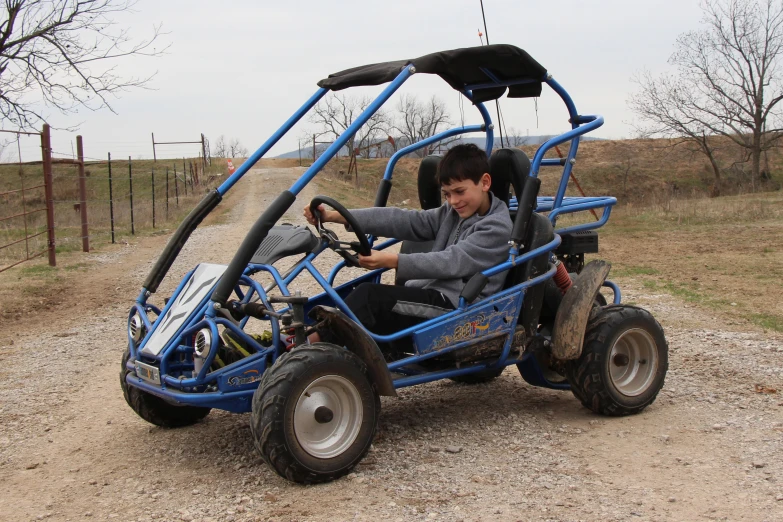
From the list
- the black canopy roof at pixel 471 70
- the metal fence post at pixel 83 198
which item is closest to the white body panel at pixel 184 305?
the black canopy roof at pixel 471 70

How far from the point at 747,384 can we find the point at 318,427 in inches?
129

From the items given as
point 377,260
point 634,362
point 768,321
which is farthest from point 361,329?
point 768,321

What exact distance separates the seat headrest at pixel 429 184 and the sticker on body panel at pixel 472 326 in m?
1.18

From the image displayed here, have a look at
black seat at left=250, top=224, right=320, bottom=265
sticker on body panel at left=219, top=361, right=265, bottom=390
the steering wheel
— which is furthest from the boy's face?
sticker on body panel at left=219, top=361, right=265, bottom=390

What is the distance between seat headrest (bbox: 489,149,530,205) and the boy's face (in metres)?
0.20

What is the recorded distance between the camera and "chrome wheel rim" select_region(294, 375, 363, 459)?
3831 millimetres

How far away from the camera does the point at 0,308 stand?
9.68 m

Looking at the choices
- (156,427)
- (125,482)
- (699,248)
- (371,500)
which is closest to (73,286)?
(156,427)

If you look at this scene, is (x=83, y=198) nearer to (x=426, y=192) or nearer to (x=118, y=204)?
(x=426, y=192)

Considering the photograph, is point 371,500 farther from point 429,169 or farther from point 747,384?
point 747,384

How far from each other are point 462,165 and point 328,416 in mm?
1728

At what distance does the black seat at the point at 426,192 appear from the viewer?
5285 millimetres

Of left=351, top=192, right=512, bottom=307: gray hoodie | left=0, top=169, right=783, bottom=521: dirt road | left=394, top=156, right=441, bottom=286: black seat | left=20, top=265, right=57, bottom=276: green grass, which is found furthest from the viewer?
left=20, top=265, right=57, bottom=276: green grass

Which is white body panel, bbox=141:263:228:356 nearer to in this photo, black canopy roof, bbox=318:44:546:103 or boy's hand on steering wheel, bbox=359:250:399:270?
boy's hand on steering wheel, bbox=359:250:399:270
